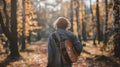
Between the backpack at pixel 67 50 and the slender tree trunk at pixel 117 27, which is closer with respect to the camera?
the backpack at pixel 67 50

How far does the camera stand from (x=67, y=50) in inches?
267

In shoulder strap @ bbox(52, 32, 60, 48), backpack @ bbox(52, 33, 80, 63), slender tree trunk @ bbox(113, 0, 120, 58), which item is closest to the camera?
backpack @ bbox(52, 33, 80, 63)

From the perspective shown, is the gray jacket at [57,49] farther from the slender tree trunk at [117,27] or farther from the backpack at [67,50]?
the slender tree trunk at [117,27]

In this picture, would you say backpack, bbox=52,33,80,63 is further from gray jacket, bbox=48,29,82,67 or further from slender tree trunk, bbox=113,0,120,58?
slender tree trunk, bbox=113,0,120,58

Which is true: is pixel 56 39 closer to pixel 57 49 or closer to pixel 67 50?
pixel 57 49

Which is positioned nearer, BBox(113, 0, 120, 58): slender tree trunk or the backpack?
the backpack

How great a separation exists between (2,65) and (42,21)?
5509cm

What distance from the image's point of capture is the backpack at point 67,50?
676 centimetres

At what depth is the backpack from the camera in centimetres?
676

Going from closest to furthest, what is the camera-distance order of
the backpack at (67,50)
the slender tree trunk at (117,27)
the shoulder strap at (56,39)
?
1. the backpack at (67,50)
2. the shoulder strap at (56,39)
3. the slender tree trunk at (117,27)

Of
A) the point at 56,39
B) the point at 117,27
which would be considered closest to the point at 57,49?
the point at 56,39

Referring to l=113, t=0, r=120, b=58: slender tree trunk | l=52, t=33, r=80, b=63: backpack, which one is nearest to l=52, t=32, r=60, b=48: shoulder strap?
l=52, t=33, r=80, b=63: backpack

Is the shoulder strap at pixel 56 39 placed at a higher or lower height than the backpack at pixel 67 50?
higher

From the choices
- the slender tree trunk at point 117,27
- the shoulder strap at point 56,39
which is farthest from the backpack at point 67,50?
the slender tree trunk at point 117,27
